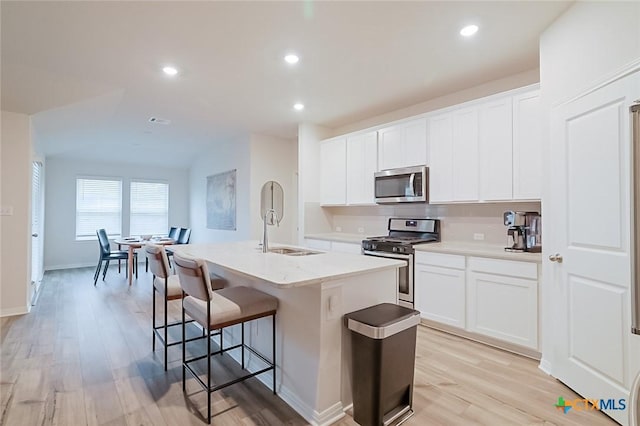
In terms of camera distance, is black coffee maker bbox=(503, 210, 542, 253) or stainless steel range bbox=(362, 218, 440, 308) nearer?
black coffee maker bbox=(503, 210, 542, 253)

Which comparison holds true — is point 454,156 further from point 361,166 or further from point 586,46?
point 586,46

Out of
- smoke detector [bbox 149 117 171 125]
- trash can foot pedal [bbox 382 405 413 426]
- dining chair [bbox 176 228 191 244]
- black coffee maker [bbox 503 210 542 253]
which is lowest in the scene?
trash can foot pedal [bbox 382 405 413 426]

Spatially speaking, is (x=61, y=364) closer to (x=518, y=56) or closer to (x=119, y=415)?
(x=119, y=415)

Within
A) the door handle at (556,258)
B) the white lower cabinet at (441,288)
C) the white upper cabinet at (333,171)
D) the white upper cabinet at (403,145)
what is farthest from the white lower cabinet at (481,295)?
the white upper cabinet at (333,171)

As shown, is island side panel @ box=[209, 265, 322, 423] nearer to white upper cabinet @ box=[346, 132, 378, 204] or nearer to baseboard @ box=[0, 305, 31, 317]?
white upper cabinet @ box=[346, 132, 378, 204]

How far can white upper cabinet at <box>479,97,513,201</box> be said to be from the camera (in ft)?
9.67

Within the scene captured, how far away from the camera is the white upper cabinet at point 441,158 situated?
11.3 feet

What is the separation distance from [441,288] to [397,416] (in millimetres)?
1587

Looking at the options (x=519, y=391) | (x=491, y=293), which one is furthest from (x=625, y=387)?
(x=491, y=293)

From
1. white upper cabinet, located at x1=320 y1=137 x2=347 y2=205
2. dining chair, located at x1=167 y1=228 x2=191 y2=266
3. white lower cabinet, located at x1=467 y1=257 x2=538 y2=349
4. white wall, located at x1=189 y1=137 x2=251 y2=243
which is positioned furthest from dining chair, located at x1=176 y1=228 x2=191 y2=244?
white lower cabinet, located at x1=467 y1=257 x2=538 y2=349

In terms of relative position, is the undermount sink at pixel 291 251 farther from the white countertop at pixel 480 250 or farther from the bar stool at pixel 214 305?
the white countertop at pixel 480 250

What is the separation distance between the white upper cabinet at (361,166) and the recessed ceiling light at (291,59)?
1651 mm

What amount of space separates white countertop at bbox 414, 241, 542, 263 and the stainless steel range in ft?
0.52

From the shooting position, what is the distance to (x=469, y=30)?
2438mm
